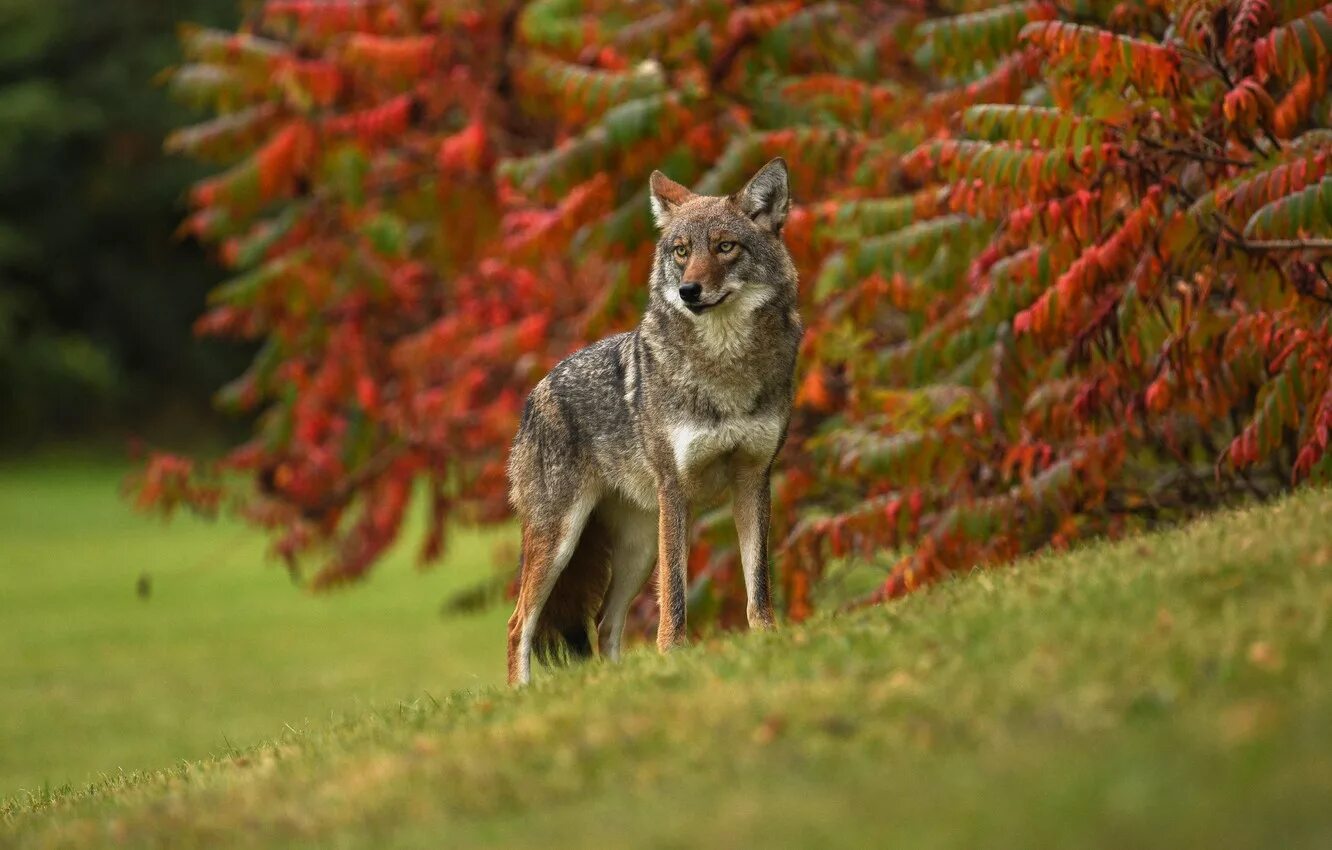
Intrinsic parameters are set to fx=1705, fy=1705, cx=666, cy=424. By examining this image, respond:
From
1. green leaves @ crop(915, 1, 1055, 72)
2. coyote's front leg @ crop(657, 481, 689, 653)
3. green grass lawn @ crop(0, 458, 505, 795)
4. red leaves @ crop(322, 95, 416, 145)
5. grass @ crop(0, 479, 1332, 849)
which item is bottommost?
green grass lawn @ crop(0, 458, 505, 795)

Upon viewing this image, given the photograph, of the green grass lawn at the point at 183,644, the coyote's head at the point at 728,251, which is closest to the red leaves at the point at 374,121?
the green grass lawn at the point at 183,644

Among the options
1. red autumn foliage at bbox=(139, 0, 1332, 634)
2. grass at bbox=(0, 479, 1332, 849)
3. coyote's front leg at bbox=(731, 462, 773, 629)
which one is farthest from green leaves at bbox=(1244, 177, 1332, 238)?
coyote's front leg at bbox=(731, 462, 773, 629)

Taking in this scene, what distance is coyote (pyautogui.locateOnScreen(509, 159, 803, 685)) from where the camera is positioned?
8945mm

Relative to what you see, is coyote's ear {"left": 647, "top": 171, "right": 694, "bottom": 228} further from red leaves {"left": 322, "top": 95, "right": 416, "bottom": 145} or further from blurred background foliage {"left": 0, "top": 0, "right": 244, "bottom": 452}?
blurred background foliage {"left": 0, "top": 0, "right": 244, "bottom": 452}

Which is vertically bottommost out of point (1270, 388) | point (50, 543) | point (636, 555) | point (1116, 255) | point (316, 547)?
point (50, 543)

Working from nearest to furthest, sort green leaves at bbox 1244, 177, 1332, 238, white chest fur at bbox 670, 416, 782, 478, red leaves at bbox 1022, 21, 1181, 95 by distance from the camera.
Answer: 1. green leaves at bbox 1244, 177, 1332, 238
2. white chest fur at bbox 670, 416, 782, 478
3. red leaves at bbox 1022, 21, 1181, 95

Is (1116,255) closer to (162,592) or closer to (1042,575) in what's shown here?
(1042,575)

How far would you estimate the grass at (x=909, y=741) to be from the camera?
484 cm

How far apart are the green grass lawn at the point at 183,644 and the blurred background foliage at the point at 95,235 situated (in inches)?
549

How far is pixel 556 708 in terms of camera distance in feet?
23.1

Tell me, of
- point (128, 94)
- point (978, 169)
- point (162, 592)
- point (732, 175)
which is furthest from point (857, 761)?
point (128, 94)

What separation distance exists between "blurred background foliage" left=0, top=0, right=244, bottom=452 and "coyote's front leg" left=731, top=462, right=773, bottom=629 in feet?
162

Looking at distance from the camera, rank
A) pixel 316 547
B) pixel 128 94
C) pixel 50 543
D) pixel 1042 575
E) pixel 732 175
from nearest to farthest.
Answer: pixel 1042 575 → pixel 732 175 → pixel 316 547 → pixel 50 543 → pixel 128 94

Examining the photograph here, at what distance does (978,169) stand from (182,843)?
18.9 ft
